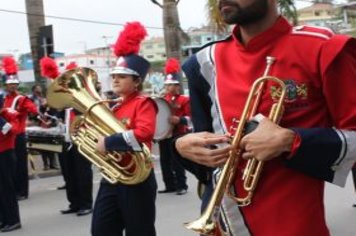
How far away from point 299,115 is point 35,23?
1379 cm

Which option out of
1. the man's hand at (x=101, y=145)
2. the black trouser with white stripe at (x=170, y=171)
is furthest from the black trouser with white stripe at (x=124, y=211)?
the black trouser with white stripe at (x=170, y=171)

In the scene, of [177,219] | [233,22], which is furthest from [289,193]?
[177,219]

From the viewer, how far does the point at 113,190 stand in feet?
14.2

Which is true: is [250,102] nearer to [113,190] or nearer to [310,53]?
[310,53]

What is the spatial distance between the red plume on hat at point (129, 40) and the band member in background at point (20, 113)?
4910mm

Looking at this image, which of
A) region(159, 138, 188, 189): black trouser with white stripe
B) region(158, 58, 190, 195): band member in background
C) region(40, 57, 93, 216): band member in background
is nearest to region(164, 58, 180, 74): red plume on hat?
region(158, 58, 190, 195): band member in background

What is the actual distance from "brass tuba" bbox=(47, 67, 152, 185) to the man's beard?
92.0 inches

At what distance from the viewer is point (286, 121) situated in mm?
2053

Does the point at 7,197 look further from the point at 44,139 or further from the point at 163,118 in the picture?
the point at 44,139

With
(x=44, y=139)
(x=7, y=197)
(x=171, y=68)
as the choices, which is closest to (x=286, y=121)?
(x=7, y=197)

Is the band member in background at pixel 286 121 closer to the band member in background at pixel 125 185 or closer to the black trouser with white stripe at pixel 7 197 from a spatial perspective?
the band member in background at pixel 125 185

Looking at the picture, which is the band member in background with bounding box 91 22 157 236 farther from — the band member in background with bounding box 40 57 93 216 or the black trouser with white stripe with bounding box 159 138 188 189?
the black trouser with white stripe with bounding box 159 138 188 189

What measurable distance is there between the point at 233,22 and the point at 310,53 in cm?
27

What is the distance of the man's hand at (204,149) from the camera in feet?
6.75
